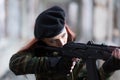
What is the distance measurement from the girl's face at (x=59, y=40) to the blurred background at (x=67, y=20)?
3067mm

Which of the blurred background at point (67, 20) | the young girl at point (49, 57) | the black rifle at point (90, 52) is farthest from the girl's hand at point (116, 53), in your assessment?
the blurred background at point (67, 20)

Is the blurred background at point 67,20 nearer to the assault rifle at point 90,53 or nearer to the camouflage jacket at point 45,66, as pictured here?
the camouflage jacket at point 45,66

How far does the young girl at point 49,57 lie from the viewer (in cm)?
292

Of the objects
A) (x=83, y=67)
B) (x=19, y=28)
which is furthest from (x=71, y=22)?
(x=83, y=67)

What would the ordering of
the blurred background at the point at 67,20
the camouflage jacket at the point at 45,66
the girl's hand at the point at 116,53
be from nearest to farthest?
the girl's hand at the point at 116,53 → the camouflage jacket at the point at 45,66 → the blurred background at the point at 67,20

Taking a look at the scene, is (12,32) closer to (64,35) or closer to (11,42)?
(11,42)

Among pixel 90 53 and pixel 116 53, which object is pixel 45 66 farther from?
pixel 116 53

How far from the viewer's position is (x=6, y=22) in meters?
6.51

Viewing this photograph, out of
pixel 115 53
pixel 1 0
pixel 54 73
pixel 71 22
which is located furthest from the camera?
pixel 71 22

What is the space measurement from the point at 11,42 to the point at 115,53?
4.03 meters

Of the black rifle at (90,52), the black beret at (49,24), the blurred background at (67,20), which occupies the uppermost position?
the black beret at (49,24)

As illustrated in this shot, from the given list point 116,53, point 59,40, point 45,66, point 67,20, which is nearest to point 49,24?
point 59,40

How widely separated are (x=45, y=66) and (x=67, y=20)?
405cm

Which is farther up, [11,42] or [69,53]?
[69,53]
